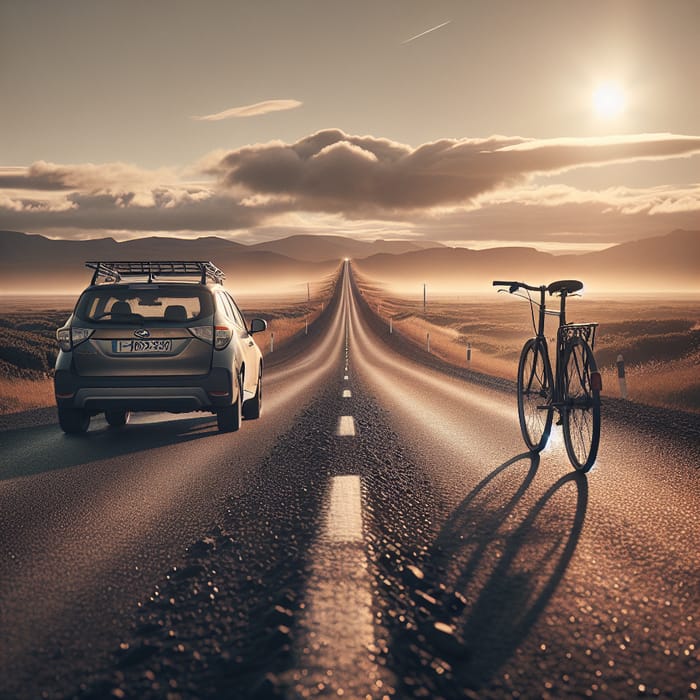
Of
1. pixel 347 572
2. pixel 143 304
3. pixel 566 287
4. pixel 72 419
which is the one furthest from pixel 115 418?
pixel 347 572

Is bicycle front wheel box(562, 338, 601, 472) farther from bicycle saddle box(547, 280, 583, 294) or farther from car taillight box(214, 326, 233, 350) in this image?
car taillight box(214, 326, 233, 350)

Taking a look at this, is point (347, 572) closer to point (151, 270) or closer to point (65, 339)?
point (65, 339)

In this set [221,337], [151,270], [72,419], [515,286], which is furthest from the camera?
[151,270]

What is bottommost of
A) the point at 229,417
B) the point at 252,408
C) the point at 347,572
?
the point at 252,408

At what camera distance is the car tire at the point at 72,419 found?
8164 mm

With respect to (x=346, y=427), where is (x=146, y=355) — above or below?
above

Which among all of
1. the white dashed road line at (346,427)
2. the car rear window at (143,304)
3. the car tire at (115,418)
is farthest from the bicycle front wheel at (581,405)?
the car tire at (115,418)

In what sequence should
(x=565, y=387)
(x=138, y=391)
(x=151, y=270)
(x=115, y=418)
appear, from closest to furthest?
1. (x=565, y=387)
2. (x=138, y=391)
3. (x=151, y=270)
4. (x=115, y=418)

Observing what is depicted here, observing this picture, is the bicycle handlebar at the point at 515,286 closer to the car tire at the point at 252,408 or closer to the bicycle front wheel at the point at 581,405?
the bicycle front wheel at the point at 581,405

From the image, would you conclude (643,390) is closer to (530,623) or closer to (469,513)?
(469,513)

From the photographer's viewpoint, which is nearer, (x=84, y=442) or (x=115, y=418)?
(x=84, y=442)

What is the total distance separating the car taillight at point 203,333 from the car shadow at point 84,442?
1.25 m

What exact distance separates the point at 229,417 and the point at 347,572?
201 inches

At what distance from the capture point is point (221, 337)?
8031 millimetres
